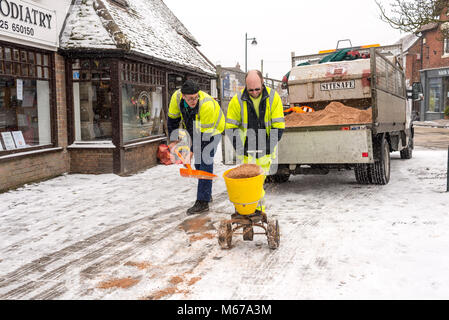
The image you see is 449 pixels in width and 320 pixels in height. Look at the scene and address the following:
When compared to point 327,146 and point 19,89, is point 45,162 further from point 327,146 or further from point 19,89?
point 327,146

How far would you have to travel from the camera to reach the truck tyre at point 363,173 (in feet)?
24.7

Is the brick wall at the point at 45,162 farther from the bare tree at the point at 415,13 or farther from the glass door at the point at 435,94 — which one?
the glass door at the point at 435,94

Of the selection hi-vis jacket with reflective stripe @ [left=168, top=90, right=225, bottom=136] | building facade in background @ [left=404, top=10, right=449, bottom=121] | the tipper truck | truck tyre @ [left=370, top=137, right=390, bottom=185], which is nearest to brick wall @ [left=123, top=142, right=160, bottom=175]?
the tipper truck

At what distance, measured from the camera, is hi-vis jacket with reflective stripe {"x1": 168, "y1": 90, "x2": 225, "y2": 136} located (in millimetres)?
5918

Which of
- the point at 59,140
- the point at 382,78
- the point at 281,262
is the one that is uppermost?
the point at 382,78

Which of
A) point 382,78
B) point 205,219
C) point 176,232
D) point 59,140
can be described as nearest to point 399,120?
point 382,78

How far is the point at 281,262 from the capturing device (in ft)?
13.4

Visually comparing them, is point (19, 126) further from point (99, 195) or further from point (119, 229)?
point (119, 229)

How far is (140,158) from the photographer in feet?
35.9

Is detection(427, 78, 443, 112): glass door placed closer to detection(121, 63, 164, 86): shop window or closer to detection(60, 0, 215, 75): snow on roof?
detection(60, 0, 215, 75): snow on roof

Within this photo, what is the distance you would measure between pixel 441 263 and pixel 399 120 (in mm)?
5894

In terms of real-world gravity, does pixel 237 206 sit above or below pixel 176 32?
below

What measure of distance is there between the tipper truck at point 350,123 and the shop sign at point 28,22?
510 centimetres

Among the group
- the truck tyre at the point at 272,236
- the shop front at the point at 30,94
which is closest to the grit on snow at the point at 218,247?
the truck tyre at the point at 272,236
